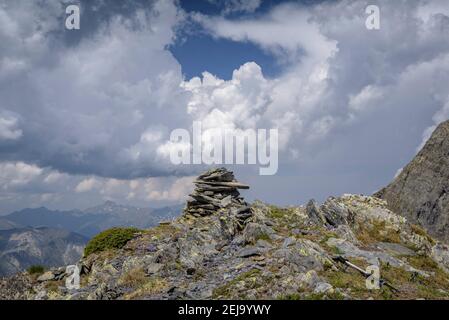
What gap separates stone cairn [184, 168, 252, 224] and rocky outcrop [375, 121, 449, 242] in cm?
5117

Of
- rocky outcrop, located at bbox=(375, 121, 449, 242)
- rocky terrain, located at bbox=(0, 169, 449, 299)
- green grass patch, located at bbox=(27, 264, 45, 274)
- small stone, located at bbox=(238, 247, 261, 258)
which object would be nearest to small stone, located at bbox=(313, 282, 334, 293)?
rocky terrain, located at bbox=(0, 169, 449, 299)

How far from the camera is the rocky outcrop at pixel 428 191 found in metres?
87.4

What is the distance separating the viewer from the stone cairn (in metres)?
45.5

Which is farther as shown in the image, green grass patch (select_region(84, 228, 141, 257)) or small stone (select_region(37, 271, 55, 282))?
green grass patch (select_region(84, 228, 141, 257))

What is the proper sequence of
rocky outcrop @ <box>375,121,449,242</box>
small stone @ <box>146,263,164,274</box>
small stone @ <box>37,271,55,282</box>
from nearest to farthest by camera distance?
small stone @ <box>146,263,164,274</box> → small stone @ <box>37,271,55,282</box> → rocky outcrop @ <box>375,121,449,242</box>

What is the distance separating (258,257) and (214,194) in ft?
64.2

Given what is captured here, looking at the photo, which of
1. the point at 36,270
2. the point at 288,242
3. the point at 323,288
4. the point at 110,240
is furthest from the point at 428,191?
the point at 36,270

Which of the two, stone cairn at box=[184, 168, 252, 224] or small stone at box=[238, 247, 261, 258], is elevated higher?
stone cairn at box=[184, 168, 252, 224]

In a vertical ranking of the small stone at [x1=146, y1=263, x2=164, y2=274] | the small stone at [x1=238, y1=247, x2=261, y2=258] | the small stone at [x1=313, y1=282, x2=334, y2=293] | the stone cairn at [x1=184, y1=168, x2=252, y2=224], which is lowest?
the small stone at [x1=146, y1=263, x2=164, y2=274]

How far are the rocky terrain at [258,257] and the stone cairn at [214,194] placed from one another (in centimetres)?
11

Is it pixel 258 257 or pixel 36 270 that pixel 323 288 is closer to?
pixel 258 257

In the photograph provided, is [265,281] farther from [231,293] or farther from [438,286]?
[438,286]

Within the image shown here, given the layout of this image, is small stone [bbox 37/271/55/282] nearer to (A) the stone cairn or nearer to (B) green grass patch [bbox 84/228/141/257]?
(B) green grass patch [bbox 84/228/141/257]
